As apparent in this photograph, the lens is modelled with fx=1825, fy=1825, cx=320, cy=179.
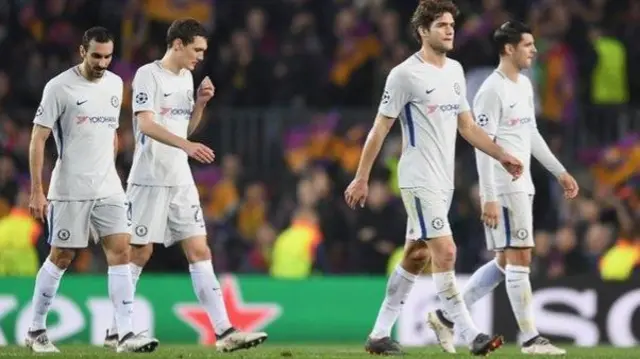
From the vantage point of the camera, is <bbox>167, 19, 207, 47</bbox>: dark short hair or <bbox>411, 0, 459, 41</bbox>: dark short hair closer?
<bbox>411, 0, 459, 41</bbox>: dark short hair

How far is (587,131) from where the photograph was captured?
76.7ft

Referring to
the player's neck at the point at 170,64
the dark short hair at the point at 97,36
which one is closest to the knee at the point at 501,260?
the player's neck at the point at 170,64

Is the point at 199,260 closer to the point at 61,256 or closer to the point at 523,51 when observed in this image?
the point at 61,256

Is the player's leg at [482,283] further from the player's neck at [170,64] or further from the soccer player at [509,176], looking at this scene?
the player's neck at [170,64]

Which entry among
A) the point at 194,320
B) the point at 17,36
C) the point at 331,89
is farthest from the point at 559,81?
the point at 17,36

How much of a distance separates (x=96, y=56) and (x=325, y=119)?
8830mm

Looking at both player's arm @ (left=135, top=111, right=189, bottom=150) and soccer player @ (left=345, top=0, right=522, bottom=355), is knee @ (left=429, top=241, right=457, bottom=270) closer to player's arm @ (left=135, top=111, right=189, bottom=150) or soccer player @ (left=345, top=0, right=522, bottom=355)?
soccer player @ (left=345, top=0, right=522, bottom=355)

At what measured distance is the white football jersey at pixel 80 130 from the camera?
47.5 feet

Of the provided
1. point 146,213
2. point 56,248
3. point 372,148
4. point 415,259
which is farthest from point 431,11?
point 56,248

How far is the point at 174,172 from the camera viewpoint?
48.7ft

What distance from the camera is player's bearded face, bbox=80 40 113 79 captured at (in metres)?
14.5

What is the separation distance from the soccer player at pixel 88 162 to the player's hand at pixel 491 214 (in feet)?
9.55

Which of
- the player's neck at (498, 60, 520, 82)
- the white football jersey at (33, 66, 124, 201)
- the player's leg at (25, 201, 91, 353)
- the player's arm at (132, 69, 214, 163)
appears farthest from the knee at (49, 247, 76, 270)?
the player's neck at (498, 60, 520, 82)

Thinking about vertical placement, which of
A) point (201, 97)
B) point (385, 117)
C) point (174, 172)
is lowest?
point (174, 172)
